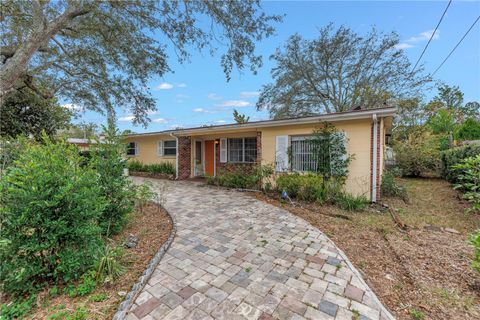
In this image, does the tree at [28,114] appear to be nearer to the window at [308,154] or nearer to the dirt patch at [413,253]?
the window at [308,154]

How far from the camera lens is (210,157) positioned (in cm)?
1130

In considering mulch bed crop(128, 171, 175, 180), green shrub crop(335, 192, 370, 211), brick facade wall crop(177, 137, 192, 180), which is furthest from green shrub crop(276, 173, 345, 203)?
mulch bed crop(128, 171, 175, 180)

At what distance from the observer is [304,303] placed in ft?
6.96

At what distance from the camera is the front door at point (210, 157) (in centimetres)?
1116

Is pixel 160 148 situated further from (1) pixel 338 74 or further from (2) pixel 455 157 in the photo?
(2) pixel 455 157

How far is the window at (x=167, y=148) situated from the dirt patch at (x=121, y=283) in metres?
7.33

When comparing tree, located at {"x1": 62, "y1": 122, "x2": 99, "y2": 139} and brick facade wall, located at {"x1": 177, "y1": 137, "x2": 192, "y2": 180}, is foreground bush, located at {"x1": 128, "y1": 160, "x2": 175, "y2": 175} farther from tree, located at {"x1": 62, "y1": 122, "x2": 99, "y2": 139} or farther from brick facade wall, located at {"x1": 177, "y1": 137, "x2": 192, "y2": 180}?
tree, located at {"x1": 62, "y1": 122, "x2": 99, "y2": 139}

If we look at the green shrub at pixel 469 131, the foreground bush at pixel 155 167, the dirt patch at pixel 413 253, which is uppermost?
the green shrub at pixel 469 131

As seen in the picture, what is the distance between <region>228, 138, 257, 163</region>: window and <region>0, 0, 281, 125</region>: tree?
137 inches

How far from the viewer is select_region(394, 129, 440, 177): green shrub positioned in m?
11.3

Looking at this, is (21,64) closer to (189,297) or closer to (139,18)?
(139,18)

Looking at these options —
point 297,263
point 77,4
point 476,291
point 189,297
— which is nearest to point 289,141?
point 297,263

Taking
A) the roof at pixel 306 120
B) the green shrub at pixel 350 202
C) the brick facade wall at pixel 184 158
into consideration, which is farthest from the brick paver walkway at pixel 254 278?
the brick facade wall at pixel 184 158

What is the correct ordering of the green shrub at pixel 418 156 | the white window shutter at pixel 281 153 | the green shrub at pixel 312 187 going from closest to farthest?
the green shrub at pixel 312 187 < the white window shutter at pixel 281 153 < the green shrub at pixel 418 156
